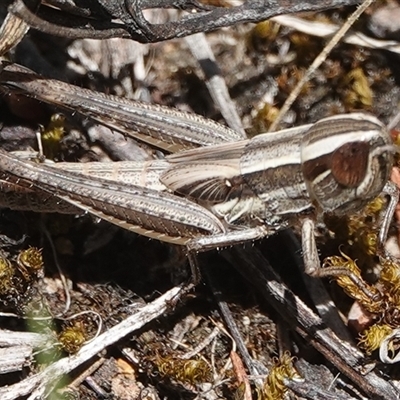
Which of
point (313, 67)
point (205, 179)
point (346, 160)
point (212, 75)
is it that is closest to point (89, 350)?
point (205, 179)

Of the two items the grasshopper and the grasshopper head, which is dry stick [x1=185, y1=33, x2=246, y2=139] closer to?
the grasshopper

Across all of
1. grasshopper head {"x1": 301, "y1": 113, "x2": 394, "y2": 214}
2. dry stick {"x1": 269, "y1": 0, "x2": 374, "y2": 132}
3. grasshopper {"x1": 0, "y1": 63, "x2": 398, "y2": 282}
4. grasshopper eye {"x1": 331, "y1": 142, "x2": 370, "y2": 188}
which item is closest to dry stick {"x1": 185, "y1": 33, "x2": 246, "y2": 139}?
dry stick {"x1": 269, "y1": 0, "x2": 374, "y2": 132}

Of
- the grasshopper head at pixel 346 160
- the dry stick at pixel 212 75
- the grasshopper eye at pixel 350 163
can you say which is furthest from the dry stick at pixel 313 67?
the grasshopper eye at pixel 350 163

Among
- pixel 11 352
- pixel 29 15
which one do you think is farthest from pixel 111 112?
pixel 11 352

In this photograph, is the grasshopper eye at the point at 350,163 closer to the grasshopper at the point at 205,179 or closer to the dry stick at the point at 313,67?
the grasshopper at the point at 205,179

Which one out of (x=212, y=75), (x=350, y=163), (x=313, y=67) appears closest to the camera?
(x=350, y=163)

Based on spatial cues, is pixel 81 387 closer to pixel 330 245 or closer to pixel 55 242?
pixel 55 242

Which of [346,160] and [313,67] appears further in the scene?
[313,67]

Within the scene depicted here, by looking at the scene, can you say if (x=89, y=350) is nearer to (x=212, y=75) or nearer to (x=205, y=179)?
(x=205, y=179)
